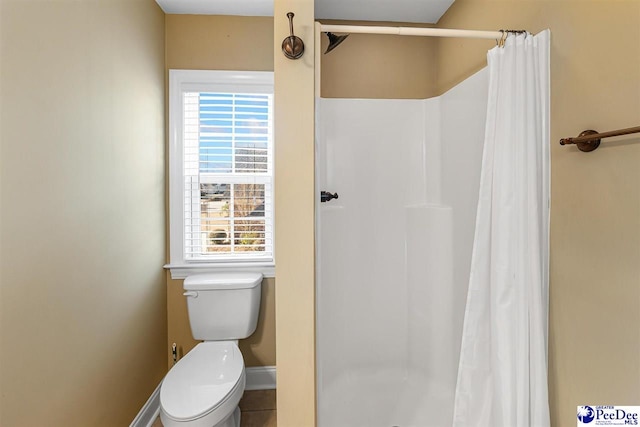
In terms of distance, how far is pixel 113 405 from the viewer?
1.53 meters

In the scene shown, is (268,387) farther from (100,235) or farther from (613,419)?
(613,419)

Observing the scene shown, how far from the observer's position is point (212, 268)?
2135mm

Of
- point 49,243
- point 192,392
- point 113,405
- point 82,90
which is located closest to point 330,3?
point 82,90

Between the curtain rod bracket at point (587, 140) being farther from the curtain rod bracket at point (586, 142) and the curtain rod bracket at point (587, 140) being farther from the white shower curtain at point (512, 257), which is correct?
the white shower curtain at point (512, 257)

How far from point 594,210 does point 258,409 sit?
2000mm

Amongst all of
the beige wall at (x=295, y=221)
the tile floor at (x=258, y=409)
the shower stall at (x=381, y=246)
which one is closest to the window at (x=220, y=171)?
the shower stall at (x=381, y=246)

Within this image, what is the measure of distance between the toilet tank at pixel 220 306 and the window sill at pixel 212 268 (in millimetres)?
140

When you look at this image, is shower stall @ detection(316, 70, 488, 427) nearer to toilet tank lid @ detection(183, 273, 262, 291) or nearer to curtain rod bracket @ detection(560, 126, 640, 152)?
toilet tank lid @ detection(183, 273, 262, 291)

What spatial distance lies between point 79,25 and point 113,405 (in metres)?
1.66

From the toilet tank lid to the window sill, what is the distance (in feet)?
0.21

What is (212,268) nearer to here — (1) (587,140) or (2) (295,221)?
(2) (295,221)

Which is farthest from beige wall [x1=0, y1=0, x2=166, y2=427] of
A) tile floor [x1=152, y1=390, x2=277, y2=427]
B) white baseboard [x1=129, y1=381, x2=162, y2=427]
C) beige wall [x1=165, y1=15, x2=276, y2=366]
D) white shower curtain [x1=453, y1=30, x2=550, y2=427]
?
white shower curtain [x1=453, y1=30, x2=550, y2=427]

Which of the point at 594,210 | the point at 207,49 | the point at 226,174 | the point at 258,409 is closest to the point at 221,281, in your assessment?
the point at 226,174

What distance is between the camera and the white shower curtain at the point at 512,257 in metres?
1.09
